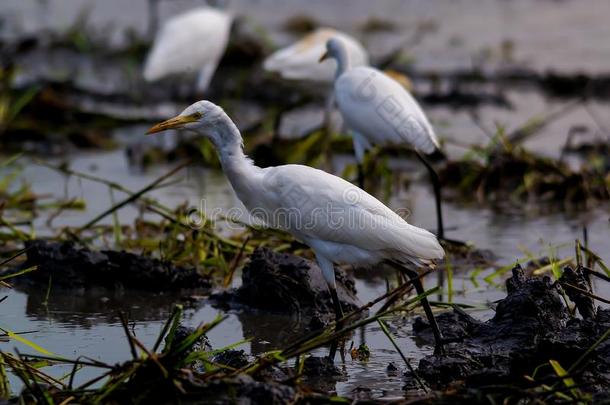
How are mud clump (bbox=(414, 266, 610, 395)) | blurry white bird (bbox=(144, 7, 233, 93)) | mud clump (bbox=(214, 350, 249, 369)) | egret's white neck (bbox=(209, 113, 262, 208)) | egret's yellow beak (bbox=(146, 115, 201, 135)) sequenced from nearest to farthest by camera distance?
mud clump (bbox=(414, 266, 610, 395))
mud clump (bbox=(214, 350, 249, 369))
egret's yellow beak (bbox=(146, 115, 201, 135))
egret's white neck (bbox=(209, 113, 262, 208))
blurry white bird (bbox=(144, 7, 233, 93))

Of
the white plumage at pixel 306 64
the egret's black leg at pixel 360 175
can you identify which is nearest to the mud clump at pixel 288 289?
the egret's black leg at pixel 360 175

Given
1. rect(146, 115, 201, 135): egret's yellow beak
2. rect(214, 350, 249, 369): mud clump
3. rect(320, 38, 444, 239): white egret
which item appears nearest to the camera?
rect(214, 350, 249, 369): mud clump

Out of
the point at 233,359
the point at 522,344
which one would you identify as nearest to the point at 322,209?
the point at 233,359

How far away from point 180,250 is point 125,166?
10.2ft

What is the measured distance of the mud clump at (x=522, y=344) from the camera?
423 centimetres

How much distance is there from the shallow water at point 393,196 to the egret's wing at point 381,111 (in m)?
0.65

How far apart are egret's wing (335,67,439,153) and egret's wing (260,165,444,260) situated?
2.29 metres

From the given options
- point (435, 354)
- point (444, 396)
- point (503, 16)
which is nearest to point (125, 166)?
point (435, 354)

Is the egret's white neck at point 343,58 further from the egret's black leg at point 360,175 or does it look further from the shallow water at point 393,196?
the shallow water at point 393,196

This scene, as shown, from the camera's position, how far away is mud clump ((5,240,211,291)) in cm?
591

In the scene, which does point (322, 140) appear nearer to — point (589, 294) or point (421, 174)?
point (421, 174)

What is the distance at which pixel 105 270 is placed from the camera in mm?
5941

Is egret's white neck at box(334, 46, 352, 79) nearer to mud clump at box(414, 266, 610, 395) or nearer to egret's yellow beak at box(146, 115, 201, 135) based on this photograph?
mud clump at box(414, 266, 610, 395)

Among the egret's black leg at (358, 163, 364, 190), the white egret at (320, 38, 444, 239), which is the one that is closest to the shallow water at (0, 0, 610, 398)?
the egret's black leg at (358, 163, 364, 190)
